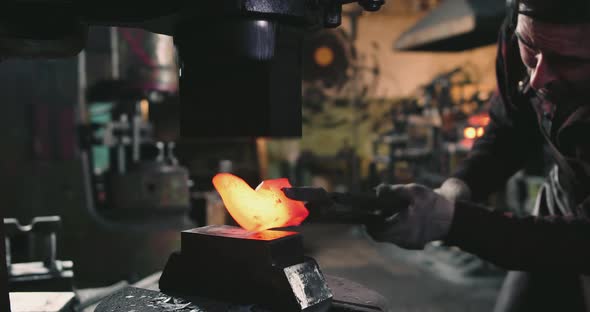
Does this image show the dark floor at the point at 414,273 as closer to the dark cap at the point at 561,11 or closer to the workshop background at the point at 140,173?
the workshop background at the point at 140,173

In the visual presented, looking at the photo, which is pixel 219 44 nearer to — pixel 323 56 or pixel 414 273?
pixel 414 273

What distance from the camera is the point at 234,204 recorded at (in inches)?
42.8

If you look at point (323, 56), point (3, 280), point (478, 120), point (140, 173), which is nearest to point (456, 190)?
point (3, 280)

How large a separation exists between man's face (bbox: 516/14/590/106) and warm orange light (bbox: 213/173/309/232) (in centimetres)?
73

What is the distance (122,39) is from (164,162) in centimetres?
78

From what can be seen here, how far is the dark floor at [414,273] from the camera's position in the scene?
10.3ft

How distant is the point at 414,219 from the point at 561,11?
0.58 metres

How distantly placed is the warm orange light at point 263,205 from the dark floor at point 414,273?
2.06m

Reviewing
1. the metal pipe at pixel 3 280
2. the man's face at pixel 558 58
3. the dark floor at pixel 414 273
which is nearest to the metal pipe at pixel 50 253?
the metal pipe at pixel 3 280

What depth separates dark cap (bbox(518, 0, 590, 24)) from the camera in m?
1.08

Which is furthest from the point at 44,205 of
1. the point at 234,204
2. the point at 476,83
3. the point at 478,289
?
the point at 476,83

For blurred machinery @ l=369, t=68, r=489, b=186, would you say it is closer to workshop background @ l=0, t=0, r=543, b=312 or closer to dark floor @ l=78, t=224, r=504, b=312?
workshop background @ l=0, t=0, r=543, b=312

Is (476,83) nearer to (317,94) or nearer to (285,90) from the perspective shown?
(317,94)

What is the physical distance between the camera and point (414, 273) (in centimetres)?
388
